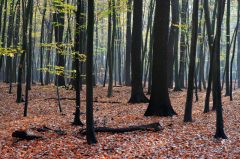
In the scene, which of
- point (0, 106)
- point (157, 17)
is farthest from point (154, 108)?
point (0, 106)

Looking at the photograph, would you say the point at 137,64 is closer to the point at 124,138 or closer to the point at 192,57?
the point at 192,57

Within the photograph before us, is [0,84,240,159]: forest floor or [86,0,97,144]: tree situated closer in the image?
[0,84,240,159]: forest floor

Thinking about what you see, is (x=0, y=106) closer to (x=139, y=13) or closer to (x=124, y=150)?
(x=139, y=13)

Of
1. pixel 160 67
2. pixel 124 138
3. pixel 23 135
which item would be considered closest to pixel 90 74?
pixel 124 138

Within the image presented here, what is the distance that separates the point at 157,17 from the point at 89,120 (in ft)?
23.8

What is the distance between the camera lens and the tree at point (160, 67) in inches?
596

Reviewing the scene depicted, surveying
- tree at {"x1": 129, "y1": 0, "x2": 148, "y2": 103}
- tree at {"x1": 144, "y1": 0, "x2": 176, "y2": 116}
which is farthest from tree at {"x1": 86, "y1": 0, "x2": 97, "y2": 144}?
tree at {"x1": 129, "y1": 0, "x2": 148, "y2": 103}

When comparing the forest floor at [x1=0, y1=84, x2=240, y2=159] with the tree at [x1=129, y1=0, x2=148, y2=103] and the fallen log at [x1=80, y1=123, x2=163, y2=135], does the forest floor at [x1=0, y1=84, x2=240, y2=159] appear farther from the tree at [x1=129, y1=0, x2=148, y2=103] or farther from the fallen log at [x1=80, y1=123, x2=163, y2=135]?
the tree at [x1=129, y1=0, x2=148, y2=103]

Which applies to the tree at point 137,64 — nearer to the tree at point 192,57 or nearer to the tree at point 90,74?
the tree at point 192,57

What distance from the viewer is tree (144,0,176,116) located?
1513 cm

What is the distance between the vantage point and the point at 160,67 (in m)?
15.2

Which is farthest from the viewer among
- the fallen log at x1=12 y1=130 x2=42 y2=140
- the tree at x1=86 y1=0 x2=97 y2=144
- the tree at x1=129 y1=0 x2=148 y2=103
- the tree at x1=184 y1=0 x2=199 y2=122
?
the tree at x1=129 y1=0 x2=148 y2=103

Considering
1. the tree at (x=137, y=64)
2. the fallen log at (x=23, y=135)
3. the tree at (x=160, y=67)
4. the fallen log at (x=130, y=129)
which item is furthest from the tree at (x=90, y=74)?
the tree at (x=137, y=64)

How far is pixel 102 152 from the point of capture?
30.8 feet
